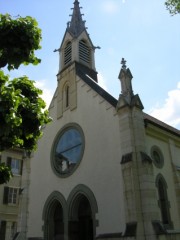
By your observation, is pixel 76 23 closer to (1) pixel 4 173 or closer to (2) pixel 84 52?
(2) pixel 84 52

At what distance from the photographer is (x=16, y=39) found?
9.09 m

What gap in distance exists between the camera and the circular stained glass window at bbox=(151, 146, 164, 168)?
17130mm

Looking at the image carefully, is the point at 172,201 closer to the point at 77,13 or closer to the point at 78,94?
the point at 78,94

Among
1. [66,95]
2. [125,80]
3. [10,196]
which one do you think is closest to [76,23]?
[66,95]

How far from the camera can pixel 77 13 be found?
29328mm

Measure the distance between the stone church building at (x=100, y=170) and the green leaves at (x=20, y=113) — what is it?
21.4 ft

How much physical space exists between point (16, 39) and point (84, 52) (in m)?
16.2

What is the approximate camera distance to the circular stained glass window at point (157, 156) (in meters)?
17.1

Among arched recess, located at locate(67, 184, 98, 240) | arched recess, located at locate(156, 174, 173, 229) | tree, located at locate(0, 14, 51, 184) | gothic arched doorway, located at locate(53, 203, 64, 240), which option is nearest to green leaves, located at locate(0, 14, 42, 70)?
tree, located at locate(0, 14, 51, 184)

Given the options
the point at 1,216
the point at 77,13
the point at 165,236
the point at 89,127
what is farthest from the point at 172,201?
the point at 77,13

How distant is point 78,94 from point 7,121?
1305 cm

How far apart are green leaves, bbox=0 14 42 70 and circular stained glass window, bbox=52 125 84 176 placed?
10.2m

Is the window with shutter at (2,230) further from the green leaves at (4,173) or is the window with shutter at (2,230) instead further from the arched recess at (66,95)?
the green leaves at (4,173)

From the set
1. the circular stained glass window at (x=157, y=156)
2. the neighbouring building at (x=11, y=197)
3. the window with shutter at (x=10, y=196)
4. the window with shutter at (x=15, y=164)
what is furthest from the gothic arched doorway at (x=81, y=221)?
the window with shutter at (x=15, y=164)
